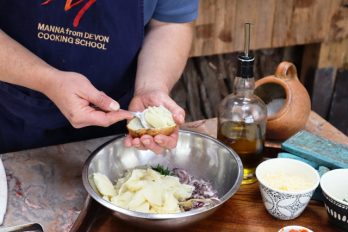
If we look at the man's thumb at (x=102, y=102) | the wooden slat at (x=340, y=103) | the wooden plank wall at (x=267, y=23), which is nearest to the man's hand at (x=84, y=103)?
the man's thumb at (x=102, y=102)

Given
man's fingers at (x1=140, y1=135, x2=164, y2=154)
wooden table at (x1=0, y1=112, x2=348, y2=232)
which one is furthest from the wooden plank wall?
man's fingers at (x1=140, y1=135, x2=164, y2=154)

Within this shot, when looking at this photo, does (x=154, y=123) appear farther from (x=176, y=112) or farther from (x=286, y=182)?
(x=286, y=182)

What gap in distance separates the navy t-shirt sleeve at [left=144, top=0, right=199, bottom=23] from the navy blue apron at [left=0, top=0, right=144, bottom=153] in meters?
0.13

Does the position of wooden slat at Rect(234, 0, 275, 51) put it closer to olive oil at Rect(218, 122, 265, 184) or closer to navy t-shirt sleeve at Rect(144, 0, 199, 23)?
navy t-shirt sleeve at Rect(144, 0, 199, 23)

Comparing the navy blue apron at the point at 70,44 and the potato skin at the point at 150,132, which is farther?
the navy blue apron at the point at 70,44

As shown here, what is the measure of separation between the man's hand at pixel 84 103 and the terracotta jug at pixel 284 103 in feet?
1.82

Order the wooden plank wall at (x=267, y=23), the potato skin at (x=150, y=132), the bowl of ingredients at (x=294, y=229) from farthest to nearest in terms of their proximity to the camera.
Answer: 1. the wooden plank wall at (x=267, y=23)
2. the potato skin at (x=150, y=132)
3. the bowl of ingredients at (x=294, y=229)

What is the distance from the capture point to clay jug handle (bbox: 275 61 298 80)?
150 cm

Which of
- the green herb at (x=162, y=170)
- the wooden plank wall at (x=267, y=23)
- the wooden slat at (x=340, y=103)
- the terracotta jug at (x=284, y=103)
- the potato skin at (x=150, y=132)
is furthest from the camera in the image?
the wooden slat at (x=340, y=103)

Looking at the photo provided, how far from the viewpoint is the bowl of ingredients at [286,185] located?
3.66 feet

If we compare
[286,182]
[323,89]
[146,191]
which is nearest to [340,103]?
[323,89]

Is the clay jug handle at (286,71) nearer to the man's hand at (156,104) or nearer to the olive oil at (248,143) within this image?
the olive oil at (248,143)

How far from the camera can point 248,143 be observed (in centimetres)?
132

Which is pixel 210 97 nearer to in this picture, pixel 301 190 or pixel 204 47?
pixel 204 47
